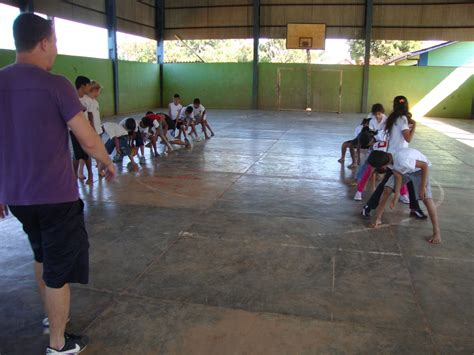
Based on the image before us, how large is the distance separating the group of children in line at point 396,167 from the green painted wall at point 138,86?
573 inches

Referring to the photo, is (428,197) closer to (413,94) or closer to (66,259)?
(66,259)

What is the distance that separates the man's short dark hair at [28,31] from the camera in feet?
7.05

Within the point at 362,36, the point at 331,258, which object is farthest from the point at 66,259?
the point at 362,36

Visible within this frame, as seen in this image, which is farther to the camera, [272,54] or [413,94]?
[272,54]

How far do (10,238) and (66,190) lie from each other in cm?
248

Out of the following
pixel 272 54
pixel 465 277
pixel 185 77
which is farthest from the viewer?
→ pixel 272 54

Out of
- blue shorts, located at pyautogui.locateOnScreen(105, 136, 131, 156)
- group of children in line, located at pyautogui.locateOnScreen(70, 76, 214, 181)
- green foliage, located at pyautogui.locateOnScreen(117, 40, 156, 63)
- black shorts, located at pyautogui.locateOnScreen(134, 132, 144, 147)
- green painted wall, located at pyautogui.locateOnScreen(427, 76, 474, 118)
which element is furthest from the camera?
green foliage, located at pyautogui.locateOnScreen(117, 40, 156, 63)

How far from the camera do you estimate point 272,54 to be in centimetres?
3759

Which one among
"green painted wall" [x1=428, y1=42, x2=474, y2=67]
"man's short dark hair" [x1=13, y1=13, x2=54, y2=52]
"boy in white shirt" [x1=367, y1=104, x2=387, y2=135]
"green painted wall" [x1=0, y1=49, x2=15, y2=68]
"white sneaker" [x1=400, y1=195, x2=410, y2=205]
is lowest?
"white sneaker" [x1=400, y1=195, x2=410, y2=205]

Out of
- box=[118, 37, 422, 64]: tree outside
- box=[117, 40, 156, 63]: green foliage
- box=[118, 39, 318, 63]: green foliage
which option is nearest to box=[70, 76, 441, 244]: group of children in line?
box=[118, 37, 422, 64]: tree outside

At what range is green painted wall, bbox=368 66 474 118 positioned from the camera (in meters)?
20.8

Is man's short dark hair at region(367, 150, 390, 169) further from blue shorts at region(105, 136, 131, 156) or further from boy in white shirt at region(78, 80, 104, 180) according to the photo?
blue shorts at region(105, 136, 131, 156)

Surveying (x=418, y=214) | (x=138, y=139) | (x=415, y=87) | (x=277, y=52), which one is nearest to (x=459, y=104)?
(x=415, y=87)

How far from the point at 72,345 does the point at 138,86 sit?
19653mm
